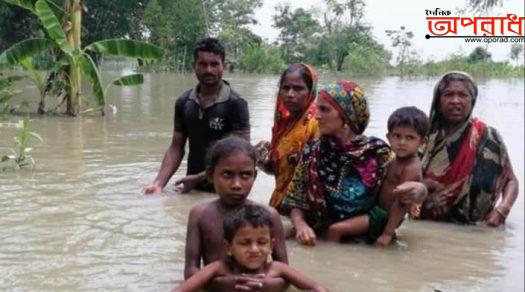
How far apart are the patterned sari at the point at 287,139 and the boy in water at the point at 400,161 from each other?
62 cm

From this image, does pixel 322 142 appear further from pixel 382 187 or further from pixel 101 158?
pixel 101 158

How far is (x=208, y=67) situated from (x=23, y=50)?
4.71 meters

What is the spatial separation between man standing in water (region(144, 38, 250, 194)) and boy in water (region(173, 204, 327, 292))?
7.76 ft

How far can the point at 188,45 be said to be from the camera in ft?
112

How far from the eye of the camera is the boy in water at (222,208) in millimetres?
3002

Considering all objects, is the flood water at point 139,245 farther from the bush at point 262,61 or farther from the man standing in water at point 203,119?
the bush at point 262,61

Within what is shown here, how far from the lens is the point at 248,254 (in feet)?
8.93

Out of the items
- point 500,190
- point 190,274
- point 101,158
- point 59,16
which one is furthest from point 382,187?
point 59,16

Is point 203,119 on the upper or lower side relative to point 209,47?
lower

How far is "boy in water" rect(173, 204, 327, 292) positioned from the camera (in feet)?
8.91

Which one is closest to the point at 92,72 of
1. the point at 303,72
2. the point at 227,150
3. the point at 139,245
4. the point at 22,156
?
the point at 22,156

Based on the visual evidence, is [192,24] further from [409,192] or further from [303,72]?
[409,192]

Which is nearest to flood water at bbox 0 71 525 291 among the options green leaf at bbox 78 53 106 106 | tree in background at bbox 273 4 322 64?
green leaf at bbox 78 53 106 106

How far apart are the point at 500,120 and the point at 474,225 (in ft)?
23.1
